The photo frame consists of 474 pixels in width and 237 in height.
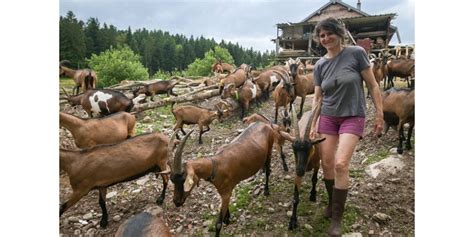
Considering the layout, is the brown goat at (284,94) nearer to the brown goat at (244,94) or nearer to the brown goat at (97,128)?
the brown goat at (244,94)

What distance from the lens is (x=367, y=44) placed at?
25.2 feet

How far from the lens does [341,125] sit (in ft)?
7.77

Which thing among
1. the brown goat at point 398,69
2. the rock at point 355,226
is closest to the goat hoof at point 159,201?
the rock at point 355,226

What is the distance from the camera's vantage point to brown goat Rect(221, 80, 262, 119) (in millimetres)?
5855

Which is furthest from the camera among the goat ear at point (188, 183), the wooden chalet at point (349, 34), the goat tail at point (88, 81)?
the goat tail at point (88, 81)

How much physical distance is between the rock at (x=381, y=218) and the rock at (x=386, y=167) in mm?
643

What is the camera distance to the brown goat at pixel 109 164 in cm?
295

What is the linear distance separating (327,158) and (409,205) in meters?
1.07

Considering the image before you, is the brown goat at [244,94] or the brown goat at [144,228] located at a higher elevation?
the brown goat at [244,94]

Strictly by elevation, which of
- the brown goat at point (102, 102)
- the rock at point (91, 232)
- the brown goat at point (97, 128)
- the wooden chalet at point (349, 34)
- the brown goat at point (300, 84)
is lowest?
the rock at point (91, 232)

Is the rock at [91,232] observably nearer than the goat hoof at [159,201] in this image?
Yes

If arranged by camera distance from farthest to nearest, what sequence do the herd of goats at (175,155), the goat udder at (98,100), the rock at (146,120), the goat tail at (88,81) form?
1. the goat tail at (88,81)
2. the rock at (146,120)
3. the goat udder at (98,100)
4. the herd of goats at (175,155)

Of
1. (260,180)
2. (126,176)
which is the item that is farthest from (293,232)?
(126,176)
